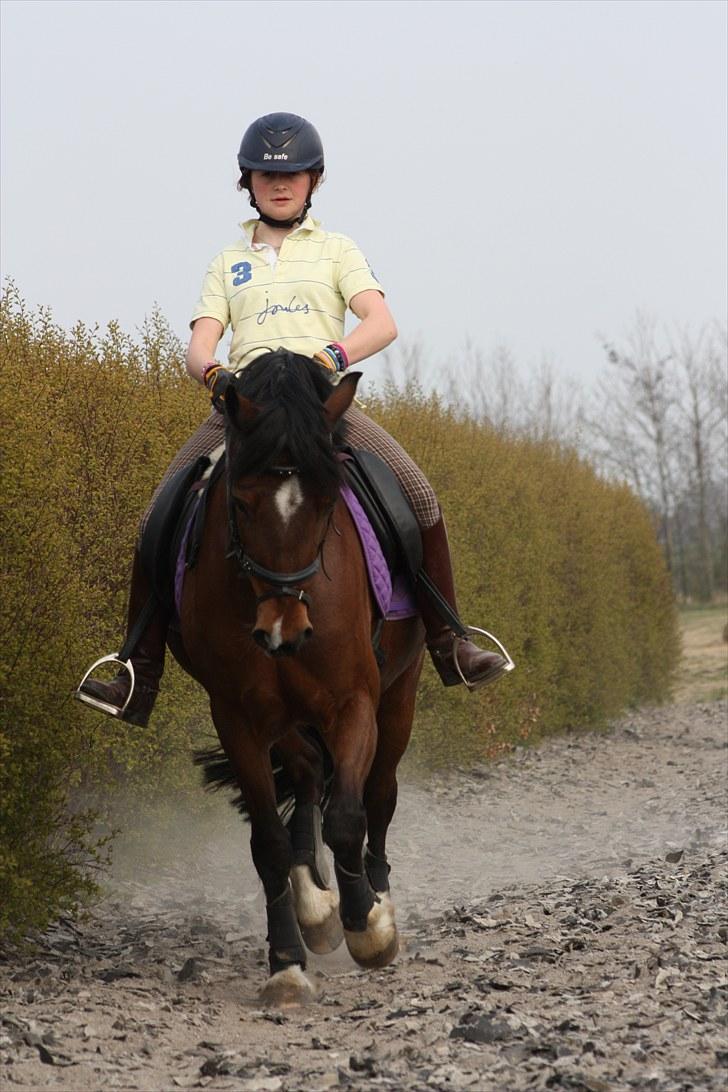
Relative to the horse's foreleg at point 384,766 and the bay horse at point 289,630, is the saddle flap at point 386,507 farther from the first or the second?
the horse's foreleg at point 384,766

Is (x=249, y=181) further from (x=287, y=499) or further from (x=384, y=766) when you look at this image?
(x=384, y=766)

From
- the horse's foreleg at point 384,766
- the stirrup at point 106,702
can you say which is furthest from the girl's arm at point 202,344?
the horse's foreleg at point 384,766

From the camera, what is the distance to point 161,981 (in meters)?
5.73

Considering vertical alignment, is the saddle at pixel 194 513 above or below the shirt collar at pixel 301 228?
below

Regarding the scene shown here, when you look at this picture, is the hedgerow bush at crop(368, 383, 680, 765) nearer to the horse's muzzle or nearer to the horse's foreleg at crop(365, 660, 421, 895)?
the horse's foreleg at crop(365, 660, 421, 895)

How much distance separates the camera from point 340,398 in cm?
519

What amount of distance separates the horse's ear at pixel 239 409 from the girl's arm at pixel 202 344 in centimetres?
72

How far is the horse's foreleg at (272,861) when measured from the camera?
17.7ft

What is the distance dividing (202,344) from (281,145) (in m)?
0.89

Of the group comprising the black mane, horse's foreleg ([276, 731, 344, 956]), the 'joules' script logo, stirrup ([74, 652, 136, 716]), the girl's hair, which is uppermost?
the girl's hair

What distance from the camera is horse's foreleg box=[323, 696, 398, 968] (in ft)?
17.6

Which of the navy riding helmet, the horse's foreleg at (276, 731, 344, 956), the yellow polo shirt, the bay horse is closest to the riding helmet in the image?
the navy riding helmet

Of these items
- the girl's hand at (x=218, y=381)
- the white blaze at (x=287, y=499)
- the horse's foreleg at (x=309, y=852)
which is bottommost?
the horse's foreleg at (x=309, y=852)

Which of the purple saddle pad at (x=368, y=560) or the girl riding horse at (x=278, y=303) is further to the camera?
the girl riding horse at (x=278, y=303)
